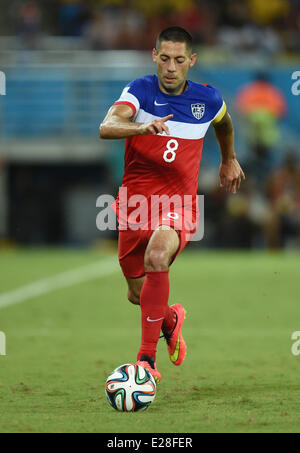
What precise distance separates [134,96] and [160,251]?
Result: 101 cm

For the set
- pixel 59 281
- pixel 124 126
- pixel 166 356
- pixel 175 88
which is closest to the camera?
pixel 124 126

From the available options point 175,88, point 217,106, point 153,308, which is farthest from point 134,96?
point 153,308

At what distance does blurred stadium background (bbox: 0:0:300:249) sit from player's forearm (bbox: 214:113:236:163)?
12221 millimetres

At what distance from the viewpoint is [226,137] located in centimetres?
629

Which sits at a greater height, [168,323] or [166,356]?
[168,323]

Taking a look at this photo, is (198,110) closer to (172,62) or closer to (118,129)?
(172,62)

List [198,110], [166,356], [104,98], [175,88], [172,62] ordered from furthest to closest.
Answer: [104,98]
[166,356]
[198,110]
[175,88]
[172,62]

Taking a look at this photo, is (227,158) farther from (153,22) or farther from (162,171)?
(153,22)

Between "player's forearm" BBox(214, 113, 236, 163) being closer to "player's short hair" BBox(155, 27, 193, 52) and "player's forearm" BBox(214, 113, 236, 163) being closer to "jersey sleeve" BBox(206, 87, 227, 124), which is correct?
"jersey sleeve" BBox(206, 87, 227, 124)

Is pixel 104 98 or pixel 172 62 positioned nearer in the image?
pixel 172 62

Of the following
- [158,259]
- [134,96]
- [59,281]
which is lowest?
[158,259]
